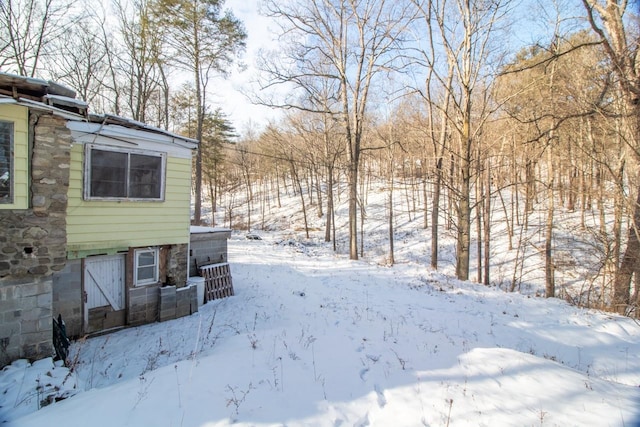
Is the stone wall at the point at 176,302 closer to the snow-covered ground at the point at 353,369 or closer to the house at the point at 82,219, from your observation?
the house at the point at 82,219

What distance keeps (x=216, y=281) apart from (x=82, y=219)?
11.9ft

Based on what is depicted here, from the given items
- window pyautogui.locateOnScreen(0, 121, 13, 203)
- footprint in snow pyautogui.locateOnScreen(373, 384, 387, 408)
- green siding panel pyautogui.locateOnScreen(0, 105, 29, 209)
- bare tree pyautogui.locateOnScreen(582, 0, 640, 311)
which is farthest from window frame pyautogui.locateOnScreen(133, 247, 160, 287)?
bare tree pyautogui.locateOnScreen(582, 0, 640, 311)

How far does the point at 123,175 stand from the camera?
6.56m

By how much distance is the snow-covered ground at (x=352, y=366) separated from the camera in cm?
317

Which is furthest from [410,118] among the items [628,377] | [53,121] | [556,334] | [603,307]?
[53,121]

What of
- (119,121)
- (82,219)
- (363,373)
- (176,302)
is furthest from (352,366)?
(119,121)

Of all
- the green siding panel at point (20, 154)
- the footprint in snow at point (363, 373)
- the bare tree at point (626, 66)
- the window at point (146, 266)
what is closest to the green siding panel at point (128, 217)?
the window at point (146, 266)

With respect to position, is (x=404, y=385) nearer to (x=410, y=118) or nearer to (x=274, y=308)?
(x=274, y=308)

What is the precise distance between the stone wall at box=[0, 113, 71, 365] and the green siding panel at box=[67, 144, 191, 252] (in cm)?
128

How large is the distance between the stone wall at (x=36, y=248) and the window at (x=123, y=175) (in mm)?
1364

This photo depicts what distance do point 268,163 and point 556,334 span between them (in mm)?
31753

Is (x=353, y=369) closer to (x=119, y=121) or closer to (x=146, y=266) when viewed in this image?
(x=146, y=266)

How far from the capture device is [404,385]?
3.74 meters

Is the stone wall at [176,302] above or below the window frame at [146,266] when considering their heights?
below
